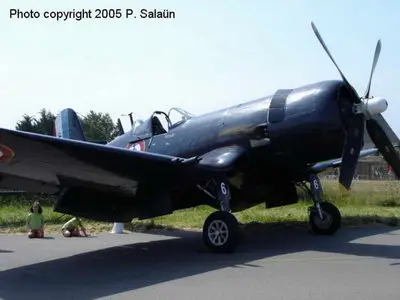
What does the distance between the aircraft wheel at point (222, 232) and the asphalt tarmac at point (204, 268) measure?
20 cm

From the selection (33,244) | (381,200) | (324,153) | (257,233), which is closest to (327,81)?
(324,153)

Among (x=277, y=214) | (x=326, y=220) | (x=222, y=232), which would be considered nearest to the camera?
(x=222, y=232)

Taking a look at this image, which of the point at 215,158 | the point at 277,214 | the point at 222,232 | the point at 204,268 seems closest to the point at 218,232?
the point at 222,232

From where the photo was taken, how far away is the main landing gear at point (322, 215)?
10.9 metres

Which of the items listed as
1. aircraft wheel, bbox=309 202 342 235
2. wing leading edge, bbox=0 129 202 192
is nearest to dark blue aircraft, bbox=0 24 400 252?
wing leading edge, bbox=0 129 202 192

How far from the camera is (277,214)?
51.4ft

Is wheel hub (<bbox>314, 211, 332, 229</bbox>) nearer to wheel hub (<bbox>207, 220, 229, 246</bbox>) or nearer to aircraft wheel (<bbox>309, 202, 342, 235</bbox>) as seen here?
aircraft wheel (<bbox>309, 202, 342, 235</bbox>)

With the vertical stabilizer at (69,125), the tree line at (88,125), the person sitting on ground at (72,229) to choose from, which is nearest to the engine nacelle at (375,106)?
the person sitting on ground at (72,229)

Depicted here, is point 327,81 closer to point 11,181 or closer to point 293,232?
point 293,232

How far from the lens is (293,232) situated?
37.5 ft

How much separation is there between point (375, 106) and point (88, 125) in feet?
292

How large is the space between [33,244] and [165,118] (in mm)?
3688

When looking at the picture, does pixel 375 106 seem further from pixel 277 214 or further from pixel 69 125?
pixel 69 125

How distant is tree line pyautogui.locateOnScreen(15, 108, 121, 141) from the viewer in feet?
222
